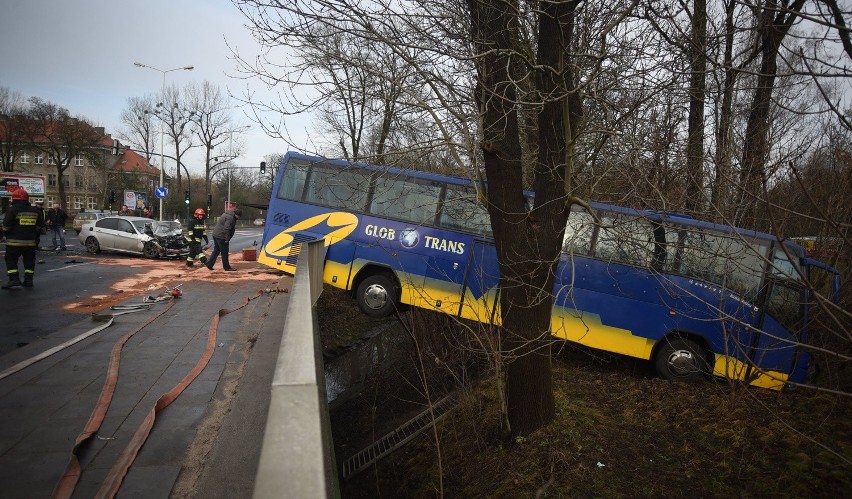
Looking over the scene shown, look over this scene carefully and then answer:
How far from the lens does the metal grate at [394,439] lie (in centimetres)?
653

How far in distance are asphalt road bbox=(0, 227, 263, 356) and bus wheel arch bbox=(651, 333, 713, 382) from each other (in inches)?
367

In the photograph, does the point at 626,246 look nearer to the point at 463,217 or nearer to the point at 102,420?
the point at 463,217

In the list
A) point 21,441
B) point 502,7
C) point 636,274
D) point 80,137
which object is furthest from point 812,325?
point 80,137

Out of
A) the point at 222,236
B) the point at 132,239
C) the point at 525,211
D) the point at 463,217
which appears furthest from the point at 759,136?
the point at 132,239

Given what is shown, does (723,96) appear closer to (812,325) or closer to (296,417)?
(812,325)

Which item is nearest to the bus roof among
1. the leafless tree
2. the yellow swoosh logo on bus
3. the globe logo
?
the globe logo

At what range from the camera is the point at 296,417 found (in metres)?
1.92

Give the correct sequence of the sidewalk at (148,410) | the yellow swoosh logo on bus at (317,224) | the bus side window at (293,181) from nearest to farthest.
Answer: the sidewalk at (148,410) → the yellow swoosh logo on bus at (317,224) → the bus side window at (293,181)

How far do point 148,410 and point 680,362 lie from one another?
25.4 ft

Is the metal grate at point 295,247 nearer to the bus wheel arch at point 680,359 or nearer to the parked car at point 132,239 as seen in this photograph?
the bus wheel arch at point 680,359

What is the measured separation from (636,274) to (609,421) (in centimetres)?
385

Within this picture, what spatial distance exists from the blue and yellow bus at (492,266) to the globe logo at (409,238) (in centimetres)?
2

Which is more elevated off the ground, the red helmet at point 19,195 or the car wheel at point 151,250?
the red helmet at point 19,195

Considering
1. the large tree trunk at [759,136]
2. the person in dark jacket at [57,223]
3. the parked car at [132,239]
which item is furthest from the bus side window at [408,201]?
the person in dark jacket at [57,223]
